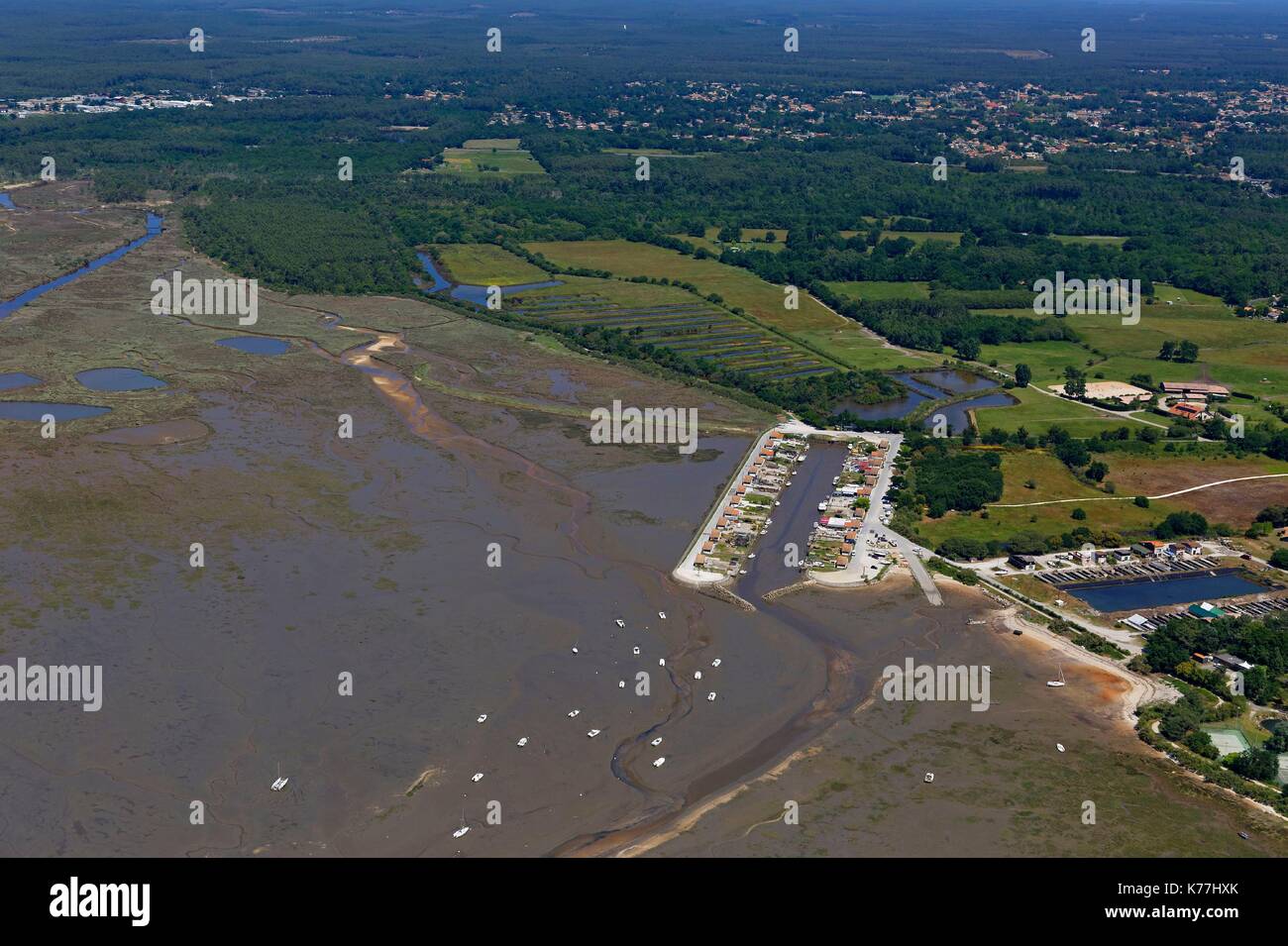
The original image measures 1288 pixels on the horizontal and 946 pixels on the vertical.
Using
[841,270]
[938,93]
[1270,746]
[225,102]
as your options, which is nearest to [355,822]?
[1270,746]

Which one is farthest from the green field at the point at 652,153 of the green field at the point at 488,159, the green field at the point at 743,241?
the green field at the point at 743,241

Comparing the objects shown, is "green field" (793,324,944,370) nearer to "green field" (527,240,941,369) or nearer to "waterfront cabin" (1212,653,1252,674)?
"green field" (527,240,941,369)

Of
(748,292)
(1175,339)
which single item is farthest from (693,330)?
(1175,339)

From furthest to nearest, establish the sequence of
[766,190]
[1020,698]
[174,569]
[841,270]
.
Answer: [766,190] < [841,270] < [174,569] < [1020,698]

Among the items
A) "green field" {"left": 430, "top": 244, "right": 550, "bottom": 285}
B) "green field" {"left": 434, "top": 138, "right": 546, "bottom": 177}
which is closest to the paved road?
"green field" {"left": 430, "top": 244, "right": 550, "bottom": 285}
